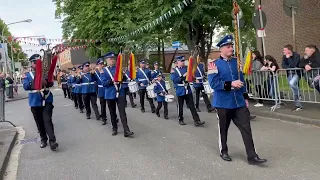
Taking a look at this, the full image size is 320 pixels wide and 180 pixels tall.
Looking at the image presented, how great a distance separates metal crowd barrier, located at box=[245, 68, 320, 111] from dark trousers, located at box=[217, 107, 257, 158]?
13.8 ft

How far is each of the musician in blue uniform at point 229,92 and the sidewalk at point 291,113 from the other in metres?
3.30

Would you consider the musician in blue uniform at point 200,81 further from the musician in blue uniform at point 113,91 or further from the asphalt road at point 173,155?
the musician in blue uniform at point 113,91

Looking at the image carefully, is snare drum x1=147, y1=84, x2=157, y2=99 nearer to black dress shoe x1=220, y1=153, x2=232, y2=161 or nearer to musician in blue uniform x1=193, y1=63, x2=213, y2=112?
musician in blue uniform x1=193, y1=63, x2=213, y2=112

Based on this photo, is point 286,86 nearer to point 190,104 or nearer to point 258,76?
point 258,76

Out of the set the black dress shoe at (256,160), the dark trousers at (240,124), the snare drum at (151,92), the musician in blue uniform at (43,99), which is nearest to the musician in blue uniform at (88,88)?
the snare drum at (151,92)

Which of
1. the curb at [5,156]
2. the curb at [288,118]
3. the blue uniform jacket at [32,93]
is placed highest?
the blue uniform jacket at [32,93]

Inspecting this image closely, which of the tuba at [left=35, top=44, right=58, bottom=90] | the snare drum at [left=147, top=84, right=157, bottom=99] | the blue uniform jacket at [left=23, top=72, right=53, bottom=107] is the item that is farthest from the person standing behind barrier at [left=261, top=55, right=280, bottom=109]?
the blue uniform jacket at [left=23, top=72, right=53, bottom=107]

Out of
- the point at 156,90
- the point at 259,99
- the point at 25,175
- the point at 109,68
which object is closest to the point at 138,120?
the point at 156,90

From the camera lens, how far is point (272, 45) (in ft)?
87.5

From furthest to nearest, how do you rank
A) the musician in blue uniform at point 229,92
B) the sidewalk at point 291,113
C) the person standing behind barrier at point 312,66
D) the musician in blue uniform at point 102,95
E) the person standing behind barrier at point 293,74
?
the musician in blue uniform at point 102,95 < the person standing behind barrier at point 293,74 < the person standing behind barrier at point 312,66 < the sidewalk at point 291,113 < the musician in blue uniform at point 229,92

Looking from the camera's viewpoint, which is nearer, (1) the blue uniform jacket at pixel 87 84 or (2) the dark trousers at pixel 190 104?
(2) the dark trousers at pixel 190 104

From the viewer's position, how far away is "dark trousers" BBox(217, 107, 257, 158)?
6039 mm

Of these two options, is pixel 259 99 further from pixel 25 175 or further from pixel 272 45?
pixel 272 45

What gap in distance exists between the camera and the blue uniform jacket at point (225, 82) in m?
6.12
